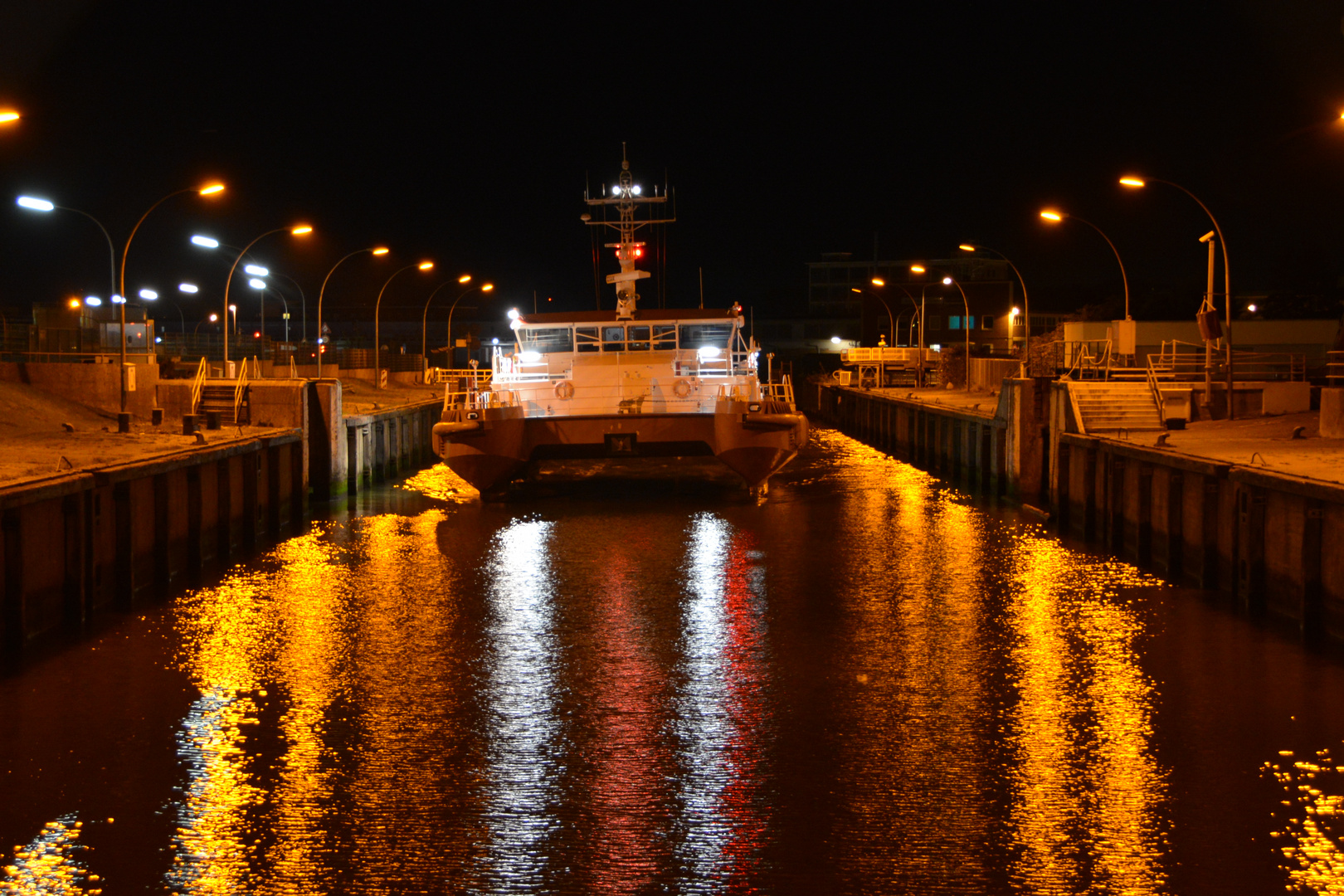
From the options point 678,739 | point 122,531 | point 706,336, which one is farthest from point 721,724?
point 706,336

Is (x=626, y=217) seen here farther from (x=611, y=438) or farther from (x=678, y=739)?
(x=678, y=739)

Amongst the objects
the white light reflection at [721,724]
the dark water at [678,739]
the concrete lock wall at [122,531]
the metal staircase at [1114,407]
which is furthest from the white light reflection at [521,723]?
the metal staircase at [1114,407]

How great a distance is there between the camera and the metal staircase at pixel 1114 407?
23.7m

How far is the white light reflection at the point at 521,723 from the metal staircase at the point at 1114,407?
38.0 feet

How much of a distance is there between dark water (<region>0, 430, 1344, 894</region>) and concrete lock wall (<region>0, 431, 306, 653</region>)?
0.70m

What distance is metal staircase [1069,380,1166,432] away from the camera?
77.7ft

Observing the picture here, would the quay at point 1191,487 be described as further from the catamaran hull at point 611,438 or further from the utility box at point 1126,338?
the catamaran hull at point 611,438

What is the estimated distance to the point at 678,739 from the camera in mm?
9867

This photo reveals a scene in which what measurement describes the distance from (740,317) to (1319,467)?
11.7 metres

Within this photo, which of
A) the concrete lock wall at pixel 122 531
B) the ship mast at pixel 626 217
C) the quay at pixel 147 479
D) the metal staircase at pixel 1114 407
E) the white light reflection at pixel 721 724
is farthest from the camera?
the ship mast at pixel 626 217

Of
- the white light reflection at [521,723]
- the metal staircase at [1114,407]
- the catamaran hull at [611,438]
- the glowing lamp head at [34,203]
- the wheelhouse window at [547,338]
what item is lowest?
the white light reflection at [521,723]

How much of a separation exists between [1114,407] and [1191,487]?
8009 mm

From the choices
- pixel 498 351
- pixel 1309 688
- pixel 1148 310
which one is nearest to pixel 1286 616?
pixel 1309 688

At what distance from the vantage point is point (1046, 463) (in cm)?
2467
